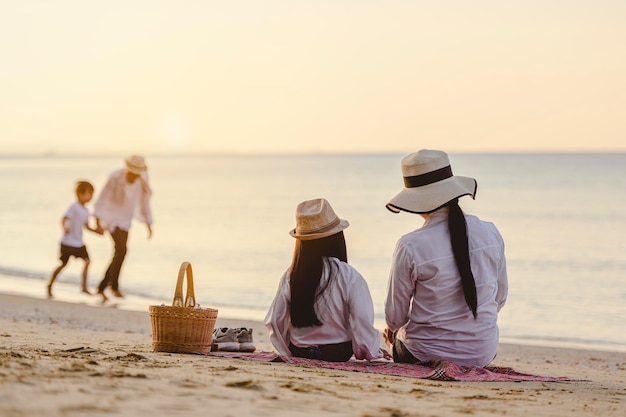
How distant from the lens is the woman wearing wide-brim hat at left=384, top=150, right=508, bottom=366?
6.66m

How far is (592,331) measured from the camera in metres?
14.7

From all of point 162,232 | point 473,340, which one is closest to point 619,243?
point 162,232

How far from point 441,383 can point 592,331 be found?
8.94 m

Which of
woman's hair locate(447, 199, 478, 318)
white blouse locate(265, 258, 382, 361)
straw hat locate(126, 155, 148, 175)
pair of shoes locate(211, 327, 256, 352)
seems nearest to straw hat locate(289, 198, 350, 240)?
white blouse locate(265, 258, 382, 361)

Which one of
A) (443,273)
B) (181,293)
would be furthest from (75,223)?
(443,273)

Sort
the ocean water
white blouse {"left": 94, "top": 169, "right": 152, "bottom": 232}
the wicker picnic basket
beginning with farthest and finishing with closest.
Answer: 1. the ocean water
2. white blouse {"left": 94, "top": 169, "right": 152, "bottom": 232}
3. the wicker picnic basket

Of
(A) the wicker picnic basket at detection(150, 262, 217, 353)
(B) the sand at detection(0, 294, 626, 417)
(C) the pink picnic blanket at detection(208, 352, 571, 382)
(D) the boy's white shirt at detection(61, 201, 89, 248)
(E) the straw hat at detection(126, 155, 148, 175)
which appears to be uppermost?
(E) the straw hat at detection(126, 155, 148, 175)

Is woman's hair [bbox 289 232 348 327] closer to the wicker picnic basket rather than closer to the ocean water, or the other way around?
the wicker picnic basket

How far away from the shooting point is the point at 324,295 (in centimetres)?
685

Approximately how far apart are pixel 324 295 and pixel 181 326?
102 cm

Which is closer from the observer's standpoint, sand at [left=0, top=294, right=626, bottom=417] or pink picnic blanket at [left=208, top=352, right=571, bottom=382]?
sand at [left=0, top=294, right=626, bottom=417]

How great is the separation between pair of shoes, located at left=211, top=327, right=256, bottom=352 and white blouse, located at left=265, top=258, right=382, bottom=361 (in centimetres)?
58

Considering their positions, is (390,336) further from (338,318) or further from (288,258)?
(288,258)

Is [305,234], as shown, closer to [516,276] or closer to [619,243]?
[516,276]
